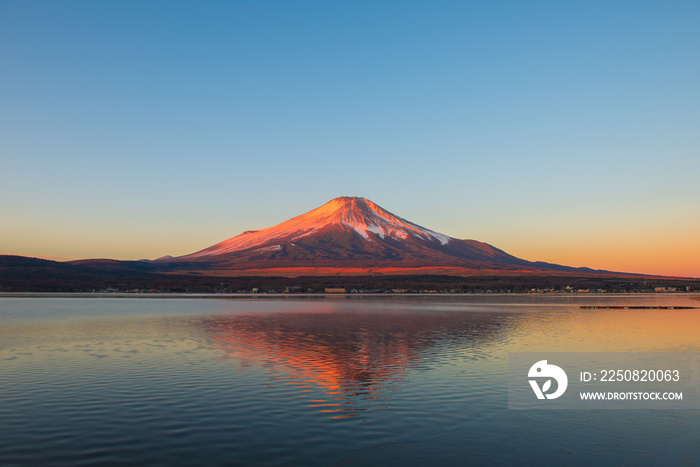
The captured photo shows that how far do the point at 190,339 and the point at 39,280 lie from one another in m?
159

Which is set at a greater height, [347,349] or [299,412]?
[299,412]

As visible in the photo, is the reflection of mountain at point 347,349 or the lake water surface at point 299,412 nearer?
the lake water surface at point 299,412

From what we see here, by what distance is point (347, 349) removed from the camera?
30.4 meters

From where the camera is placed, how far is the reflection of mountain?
2030 centimetres

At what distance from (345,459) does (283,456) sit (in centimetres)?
140

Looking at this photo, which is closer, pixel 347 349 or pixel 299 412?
pixel 299 412

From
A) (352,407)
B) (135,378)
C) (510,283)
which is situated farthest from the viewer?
(510,283)

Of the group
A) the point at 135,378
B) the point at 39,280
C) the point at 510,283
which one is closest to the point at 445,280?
the point at 510,283

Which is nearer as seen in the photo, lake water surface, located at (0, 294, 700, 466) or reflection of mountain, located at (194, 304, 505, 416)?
lake water surface, located at (0, 294, 700, 466)

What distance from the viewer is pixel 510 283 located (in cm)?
18850

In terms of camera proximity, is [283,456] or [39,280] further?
[39,280]

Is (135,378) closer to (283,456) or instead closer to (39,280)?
(283,456)

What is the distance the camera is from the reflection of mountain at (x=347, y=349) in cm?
2030

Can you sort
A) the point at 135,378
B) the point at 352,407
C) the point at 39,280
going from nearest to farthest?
the point at 352,407 → the point at 135,378 → the point at 39,280
